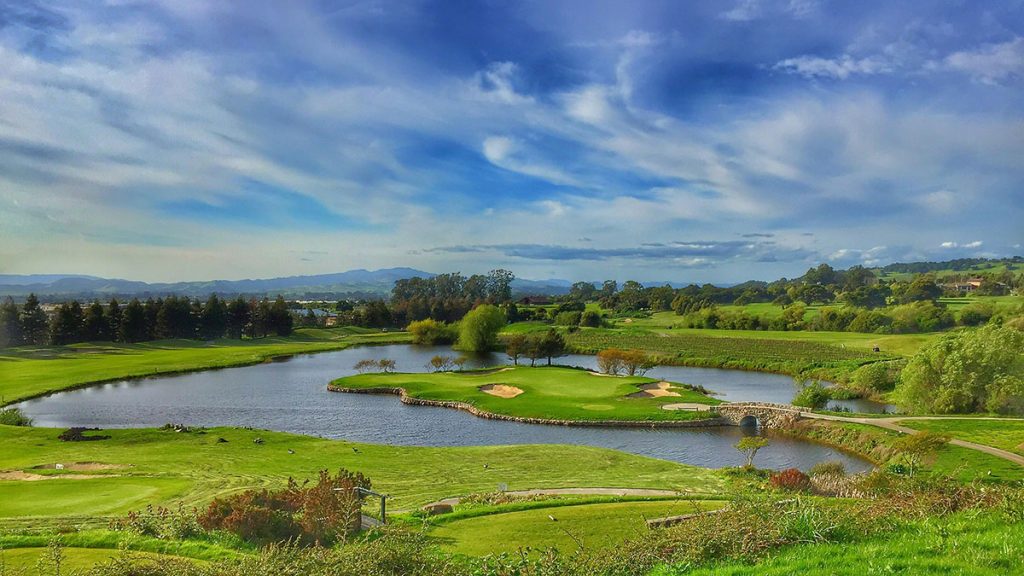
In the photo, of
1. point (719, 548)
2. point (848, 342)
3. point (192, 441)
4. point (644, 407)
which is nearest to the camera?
point (719, 548)

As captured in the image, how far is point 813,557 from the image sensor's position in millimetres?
8695

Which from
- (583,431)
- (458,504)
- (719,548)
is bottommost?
(583,431)

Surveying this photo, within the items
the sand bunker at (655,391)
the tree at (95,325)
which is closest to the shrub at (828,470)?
the sand bunker at (655,391)

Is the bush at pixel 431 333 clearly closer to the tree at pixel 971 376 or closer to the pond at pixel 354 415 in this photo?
the pond at pixel 354 415

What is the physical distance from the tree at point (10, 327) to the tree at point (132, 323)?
15223mm

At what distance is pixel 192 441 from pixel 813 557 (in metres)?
39.0

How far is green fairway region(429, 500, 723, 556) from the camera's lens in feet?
47.7

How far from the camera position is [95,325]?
362 ft

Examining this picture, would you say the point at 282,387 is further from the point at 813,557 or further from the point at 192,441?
the point at 813,557

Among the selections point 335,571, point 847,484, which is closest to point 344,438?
point 847,484

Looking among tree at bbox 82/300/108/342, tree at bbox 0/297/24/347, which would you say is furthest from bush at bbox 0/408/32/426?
tree at bbox 0/297/24/347

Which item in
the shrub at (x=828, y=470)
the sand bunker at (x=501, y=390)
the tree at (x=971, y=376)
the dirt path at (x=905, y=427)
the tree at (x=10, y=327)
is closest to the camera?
the shrub at (x=828, y=470)

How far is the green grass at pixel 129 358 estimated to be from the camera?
228ft

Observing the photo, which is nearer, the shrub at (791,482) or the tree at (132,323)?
the shrub at (791,482)
